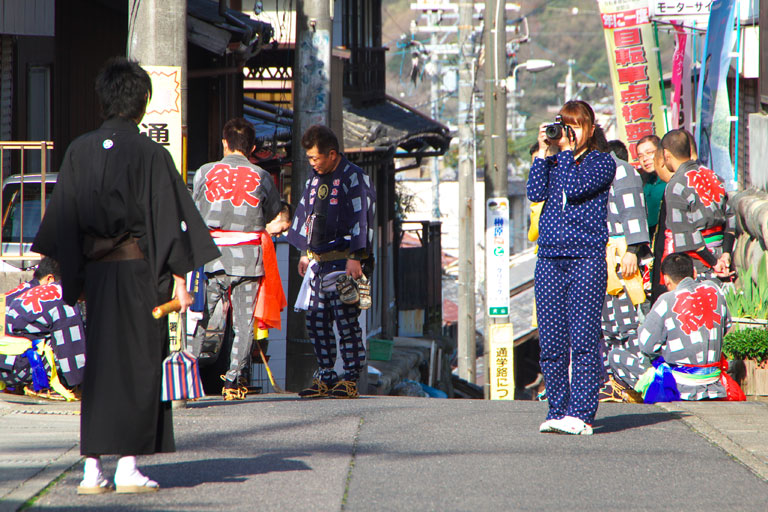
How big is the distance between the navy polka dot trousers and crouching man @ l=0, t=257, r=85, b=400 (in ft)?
11.8

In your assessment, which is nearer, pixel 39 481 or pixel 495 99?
pixel 39 481

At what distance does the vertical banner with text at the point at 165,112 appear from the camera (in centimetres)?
657

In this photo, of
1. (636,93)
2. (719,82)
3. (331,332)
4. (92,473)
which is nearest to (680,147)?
(331,332)

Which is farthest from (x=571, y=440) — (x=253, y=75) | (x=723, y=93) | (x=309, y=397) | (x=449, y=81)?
(x=449, y=81)

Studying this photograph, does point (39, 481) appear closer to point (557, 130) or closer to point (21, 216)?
point (557, 130)

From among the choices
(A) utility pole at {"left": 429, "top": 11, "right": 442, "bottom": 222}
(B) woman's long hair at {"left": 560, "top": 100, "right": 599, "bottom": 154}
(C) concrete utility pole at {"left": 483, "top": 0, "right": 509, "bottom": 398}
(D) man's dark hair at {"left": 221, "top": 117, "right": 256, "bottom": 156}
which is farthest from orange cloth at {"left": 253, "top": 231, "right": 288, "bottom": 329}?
(A) utility pole at {"left": 429, "top": 11, "right": 442, "bottom": 222}

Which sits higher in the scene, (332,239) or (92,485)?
(332,239)

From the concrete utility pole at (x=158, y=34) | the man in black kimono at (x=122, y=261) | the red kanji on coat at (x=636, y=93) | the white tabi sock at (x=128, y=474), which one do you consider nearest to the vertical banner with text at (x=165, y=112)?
the concrete utility pole at (x=158, y=34)

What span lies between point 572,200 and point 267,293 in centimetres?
271

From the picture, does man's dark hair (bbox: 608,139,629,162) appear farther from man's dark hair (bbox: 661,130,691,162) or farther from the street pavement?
the street pavement

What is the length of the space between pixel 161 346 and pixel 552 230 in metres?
2.57

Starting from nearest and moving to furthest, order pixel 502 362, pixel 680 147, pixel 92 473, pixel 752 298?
pixel 92 473 < pixel 680 147 < pixel 752 298 < pixel 502 362

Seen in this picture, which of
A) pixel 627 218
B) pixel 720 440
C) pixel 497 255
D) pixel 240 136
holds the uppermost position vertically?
pixel 240 136

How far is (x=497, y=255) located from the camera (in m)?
13.3
